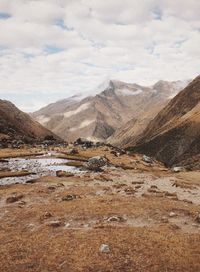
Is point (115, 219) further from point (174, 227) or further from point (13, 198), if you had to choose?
point (13, 198)

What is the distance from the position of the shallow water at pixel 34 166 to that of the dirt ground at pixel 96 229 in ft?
24.6

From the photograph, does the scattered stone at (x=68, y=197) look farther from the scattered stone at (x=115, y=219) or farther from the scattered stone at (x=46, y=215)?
the scattered stone at (x=115, y=219)

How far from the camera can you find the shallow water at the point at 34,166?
53.8 m

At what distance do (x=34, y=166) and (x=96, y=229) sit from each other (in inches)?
1562

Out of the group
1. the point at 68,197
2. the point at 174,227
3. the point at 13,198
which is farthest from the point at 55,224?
the point at 13,198

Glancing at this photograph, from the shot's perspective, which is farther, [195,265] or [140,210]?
[140,210]

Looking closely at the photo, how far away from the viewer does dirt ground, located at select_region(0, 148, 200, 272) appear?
2212cm

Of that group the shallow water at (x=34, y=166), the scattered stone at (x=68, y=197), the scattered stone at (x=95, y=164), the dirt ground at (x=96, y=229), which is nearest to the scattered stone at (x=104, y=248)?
the dirt ground at (x=96, y=229)

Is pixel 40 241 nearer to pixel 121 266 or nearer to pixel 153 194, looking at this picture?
pixel 121 266

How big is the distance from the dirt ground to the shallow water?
24.6ft

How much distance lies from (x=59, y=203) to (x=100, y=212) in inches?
224

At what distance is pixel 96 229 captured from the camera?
2795 centimetres

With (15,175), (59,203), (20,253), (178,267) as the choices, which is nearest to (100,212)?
(59,203)

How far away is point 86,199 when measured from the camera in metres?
38.3
